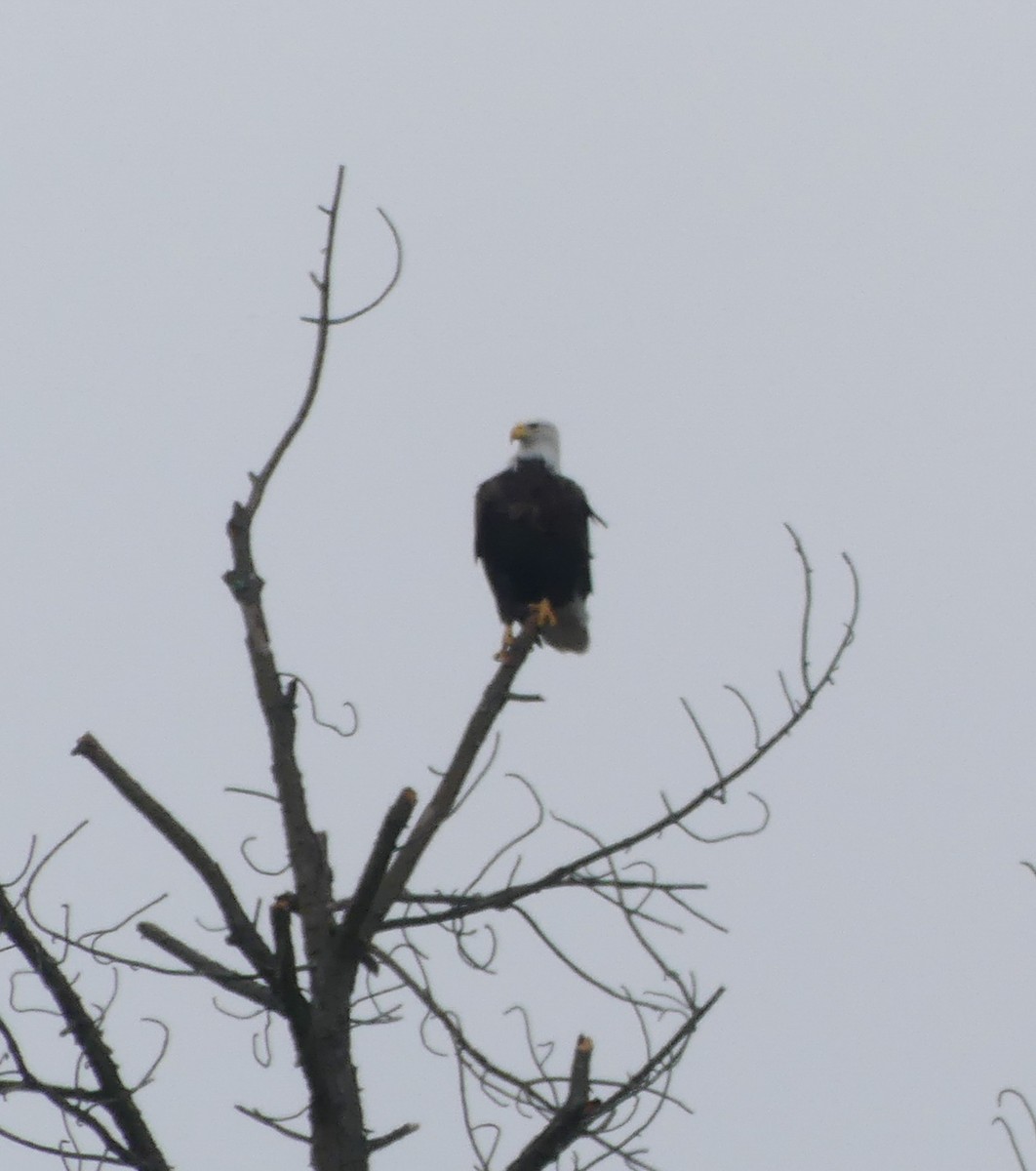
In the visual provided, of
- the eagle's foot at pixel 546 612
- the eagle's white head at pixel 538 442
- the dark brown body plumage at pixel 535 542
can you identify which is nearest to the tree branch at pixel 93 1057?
the eagle's foot at pixel 546 612

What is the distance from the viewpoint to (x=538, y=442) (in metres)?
7.09

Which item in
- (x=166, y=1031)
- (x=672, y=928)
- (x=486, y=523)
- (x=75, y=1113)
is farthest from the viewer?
(x=486, y=523)

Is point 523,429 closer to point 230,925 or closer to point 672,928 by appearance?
point 672,928

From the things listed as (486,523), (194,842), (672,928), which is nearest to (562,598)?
(486,523)

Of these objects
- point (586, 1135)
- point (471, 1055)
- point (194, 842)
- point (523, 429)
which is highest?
point (523, 429)

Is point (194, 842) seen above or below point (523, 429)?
below

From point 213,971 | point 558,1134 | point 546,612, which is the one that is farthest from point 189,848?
point 546,612

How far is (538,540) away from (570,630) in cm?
53

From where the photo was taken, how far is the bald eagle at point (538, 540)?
21.9 ft

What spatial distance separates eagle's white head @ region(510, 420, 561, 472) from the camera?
7.07 meters

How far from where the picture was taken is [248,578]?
11.2 feet

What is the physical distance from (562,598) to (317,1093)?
4.00 metres

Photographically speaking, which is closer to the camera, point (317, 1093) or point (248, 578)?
point (317, 1093)

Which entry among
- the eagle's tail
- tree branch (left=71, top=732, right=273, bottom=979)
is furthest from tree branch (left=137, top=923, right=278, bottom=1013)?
the eagle's tail
